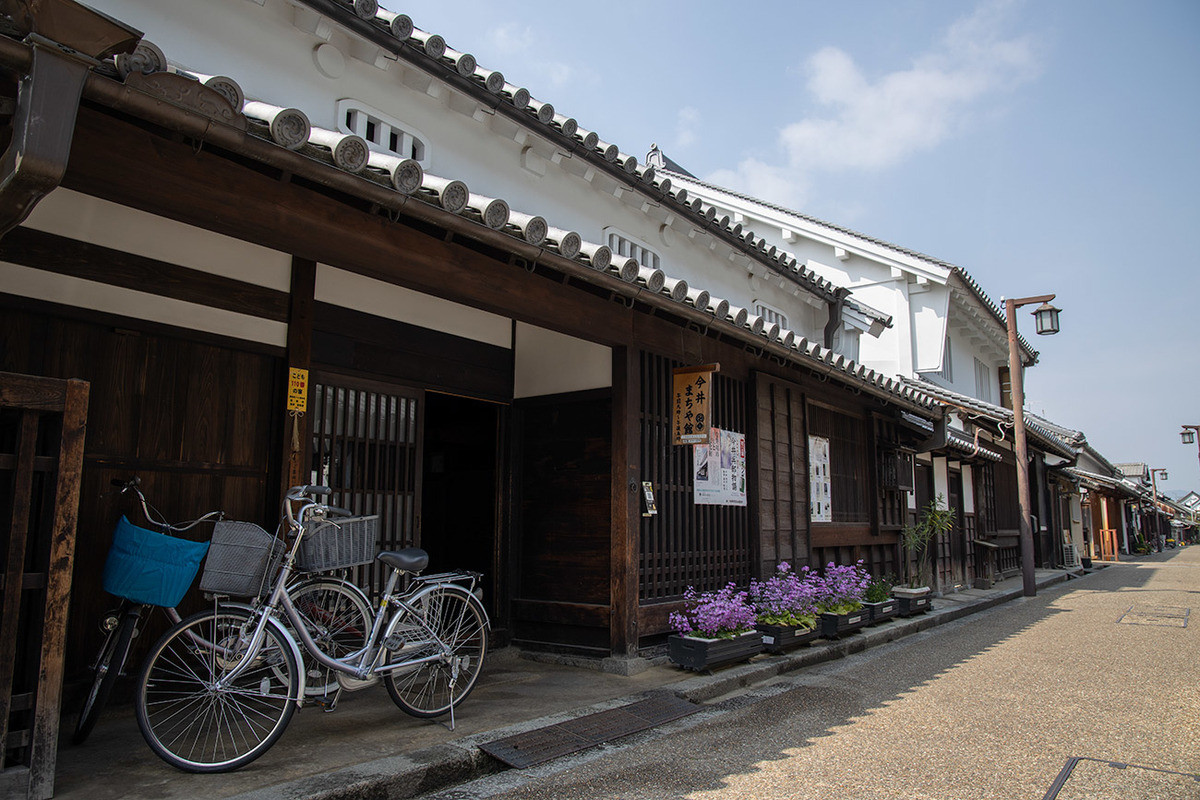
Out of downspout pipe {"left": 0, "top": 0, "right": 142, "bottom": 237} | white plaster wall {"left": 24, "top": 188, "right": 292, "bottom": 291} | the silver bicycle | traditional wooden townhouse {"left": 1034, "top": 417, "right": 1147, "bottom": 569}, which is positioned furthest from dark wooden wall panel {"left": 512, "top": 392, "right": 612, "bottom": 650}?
traditional wooden townhouse {"left": 1034, "top": 417, "right": 1147, "bottom": 569}

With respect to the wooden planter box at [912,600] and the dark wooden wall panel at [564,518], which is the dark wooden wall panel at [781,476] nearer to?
the wooden planter box at [912,600]

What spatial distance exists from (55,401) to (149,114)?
1.49 m

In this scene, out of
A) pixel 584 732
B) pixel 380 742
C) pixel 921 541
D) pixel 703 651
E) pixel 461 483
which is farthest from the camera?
pixel 921 541

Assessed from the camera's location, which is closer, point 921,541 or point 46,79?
point 46,79

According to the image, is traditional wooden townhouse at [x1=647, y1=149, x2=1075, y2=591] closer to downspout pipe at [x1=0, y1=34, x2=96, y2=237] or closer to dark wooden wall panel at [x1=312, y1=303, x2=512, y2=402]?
dark wooden wall panel at [x1=312, y1=303, x2=512, y2=402]

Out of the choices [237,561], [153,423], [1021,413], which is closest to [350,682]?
[237,561]

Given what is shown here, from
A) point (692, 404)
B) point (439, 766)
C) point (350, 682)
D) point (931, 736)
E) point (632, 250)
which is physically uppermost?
point (632, 250)

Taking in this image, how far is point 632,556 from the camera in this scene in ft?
24.3

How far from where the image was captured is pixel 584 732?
211 inches

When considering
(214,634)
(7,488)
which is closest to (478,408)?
(214,634)

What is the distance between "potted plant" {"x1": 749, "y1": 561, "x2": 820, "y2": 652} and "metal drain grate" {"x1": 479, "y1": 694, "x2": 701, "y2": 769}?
88.6 inches

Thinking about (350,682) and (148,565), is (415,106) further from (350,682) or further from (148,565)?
(350,682)

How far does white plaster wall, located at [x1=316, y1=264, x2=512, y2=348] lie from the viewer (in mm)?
6836

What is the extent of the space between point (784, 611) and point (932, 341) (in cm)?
1259
